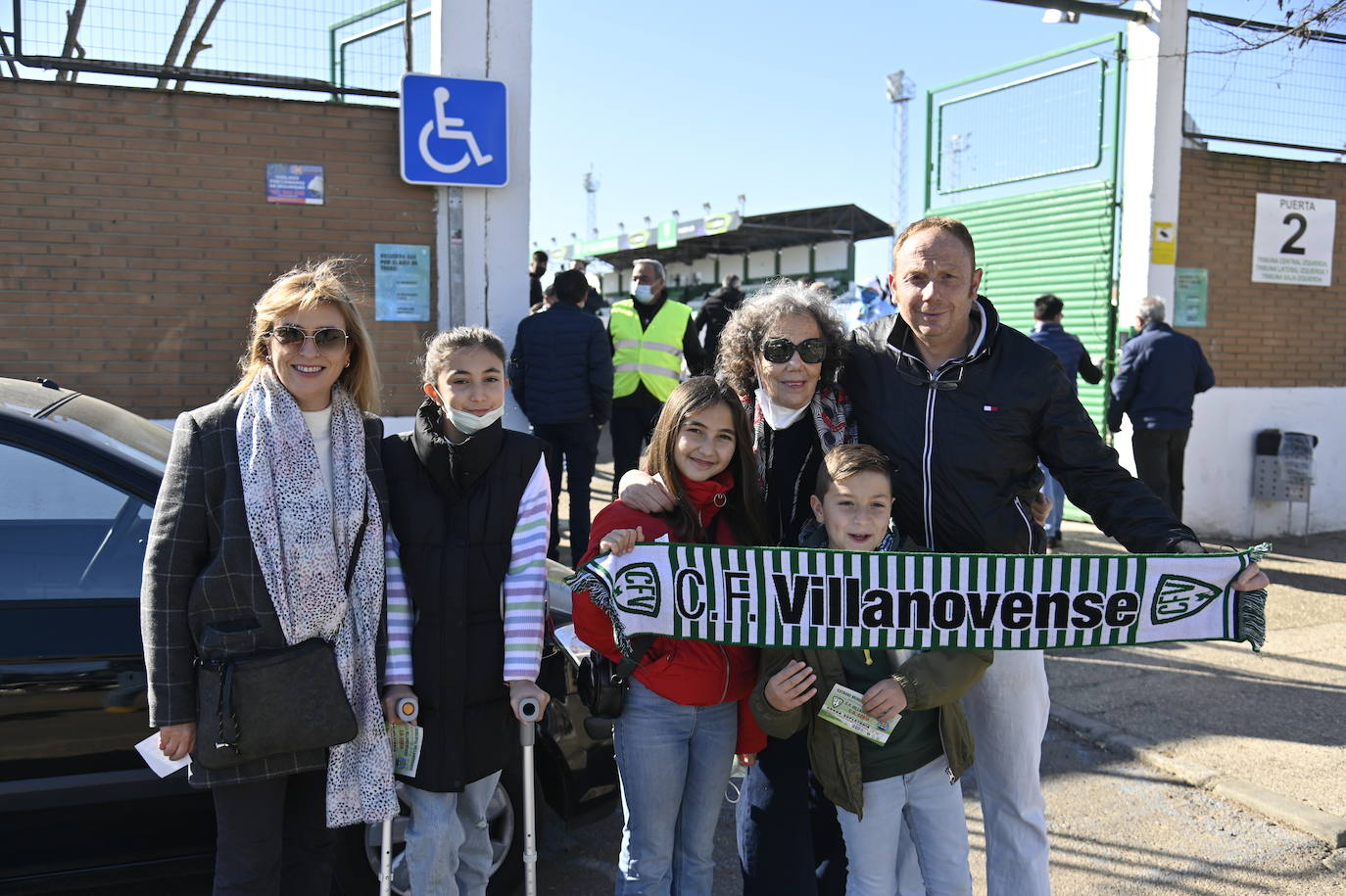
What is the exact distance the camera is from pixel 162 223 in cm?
673

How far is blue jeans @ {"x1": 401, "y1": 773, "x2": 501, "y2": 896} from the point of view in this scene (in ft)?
8.83

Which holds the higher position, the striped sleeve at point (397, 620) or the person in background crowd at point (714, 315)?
the person in background crowd at point (714, 315)

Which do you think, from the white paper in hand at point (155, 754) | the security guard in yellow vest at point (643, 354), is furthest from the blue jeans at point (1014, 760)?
the security guard in yellow vest at point (643, 354)

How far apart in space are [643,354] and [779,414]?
16.9 ft

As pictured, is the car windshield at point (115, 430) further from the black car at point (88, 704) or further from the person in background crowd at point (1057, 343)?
the person in background crowd at point (1057, 343)

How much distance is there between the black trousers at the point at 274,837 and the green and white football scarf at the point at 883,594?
90 centimetres

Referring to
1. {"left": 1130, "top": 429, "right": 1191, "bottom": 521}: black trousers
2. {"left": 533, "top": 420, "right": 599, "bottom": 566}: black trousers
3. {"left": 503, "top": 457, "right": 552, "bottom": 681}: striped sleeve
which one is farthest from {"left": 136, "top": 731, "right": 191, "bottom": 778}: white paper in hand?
{"left": 1130, "top": 429, "right": 1191, "bottom": 521}: black trousers

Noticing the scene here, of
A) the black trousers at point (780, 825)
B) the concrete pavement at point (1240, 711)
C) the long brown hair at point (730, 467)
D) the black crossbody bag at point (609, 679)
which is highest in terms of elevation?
the long brown hair at point (730, 467)

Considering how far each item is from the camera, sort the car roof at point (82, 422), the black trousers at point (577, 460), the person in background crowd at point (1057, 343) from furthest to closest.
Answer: the person in background crowd at point (1057, 343) → the black trousers at point (577, 460) → the car roof at point (82, 422)

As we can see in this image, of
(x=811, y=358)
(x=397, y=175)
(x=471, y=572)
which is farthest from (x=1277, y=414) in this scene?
(x=471, y=572)

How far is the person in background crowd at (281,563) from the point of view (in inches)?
94.5

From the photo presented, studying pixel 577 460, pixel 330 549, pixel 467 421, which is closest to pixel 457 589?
pixel 330 549

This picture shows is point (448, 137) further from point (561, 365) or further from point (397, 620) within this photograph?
point (397, 620)

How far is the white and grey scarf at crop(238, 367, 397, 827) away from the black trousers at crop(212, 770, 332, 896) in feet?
0.34
